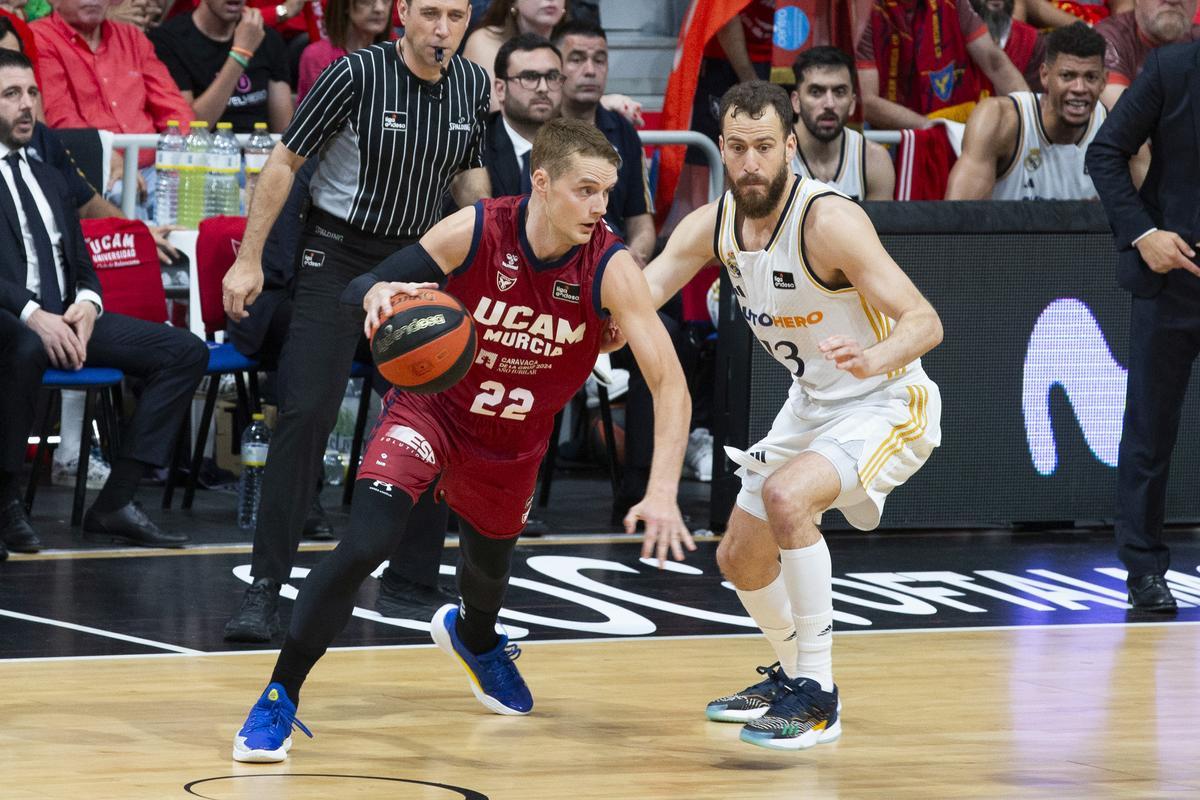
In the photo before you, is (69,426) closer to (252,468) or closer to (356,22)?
(252,468)

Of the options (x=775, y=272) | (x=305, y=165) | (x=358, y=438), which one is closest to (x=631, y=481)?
(x=358, y=438)

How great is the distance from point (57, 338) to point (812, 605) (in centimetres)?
393

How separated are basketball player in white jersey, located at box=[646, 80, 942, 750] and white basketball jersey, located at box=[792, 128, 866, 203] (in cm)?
354

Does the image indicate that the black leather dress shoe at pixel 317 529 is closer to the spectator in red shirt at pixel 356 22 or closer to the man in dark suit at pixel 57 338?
the man in dark suit at pixel 57 338

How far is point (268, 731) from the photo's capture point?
4879mm

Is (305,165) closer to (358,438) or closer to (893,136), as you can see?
(358,438)

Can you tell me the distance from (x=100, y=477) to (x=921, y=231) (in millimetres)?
4134

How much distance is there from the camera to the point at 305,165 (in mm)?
7105

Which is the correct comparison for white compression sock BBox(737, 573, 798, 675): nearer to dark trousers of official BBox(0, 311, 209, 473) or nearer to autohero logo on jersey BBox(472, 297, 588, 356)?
autohero logo on jersey BBox(472, 297, 588, 356)

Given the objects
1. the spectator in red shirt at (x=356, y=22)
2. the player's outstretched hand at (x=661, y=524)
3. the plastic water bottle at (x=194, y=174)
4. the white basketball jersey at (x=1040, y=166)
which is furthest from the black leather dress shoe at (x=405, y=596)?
the white basketball jersey at (x=1040, y=166)

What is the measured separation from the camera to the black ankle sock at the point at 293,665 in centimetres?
498

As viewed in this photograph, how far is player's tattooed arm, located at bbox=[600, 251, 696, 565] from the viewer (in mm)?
4668

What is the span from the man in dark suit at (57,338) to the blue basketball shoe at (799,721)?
3.51 metres

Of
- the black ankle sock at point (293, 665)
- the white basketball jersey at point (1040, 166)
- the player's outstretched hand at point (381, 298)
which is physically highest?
the white basketball jersey at point (1040, 166)
